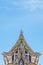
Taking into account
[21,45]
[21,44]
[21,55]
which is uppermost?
[21,44]

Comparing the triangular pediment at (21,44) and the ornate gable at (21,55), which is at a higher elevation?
the triangular pediment at (21,44)

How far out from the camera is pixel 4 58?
32.1 metres

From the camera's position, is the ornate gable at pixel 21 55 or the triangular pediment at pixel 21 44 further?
the triangular pediment at pixel 21 44

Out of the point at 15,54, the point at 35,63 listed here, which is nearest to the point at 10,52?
the point at 15,54

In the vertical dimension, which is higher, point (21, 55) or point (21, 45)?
point (21, 45)

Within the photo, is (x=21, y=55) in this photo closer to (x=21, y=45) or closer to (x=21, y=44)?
(x=21, y=45)

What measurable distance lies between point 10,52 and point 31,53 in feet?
8.36

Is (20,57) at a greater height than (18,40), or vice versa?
(18,40)

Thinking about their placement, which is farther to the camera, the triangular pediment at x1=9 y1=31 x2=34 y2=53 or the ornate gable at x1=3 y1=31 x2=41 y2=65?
the triangular pediment at x1=9 y1=31 x2=34 y2=53

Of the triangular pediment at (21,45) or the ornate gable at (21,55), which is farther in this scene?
the triangular pediment at (21,45)

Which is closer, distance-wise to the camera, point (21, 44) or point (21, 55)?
point (21, 55)

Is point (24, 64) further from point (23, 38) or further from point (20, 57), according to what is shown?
point (23, 38)

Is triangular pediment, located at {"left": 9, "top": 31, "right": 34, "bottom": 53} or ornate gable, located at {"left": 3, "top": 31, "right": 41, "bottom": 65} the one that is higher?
triangular pediment, located at {"left": 9, "top": 31, "right": 34, "bottom": 53}

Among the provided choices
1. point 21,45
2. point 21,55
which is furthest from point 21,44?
point 21,55
